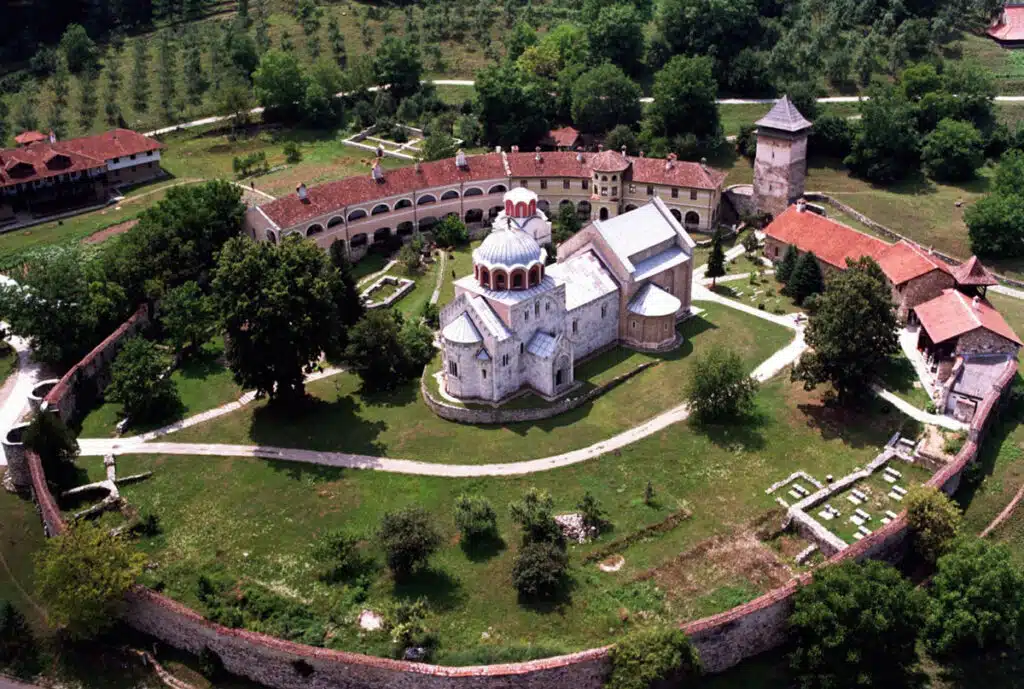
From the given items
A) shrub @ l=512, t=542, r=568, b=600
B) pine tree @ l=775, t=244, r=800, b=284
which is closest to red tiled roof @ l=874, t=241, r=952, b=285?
pine tree @ l=775, t=244, r=800, b=284

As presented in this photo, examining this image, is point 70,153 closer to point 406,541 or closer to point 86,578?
point 86,578

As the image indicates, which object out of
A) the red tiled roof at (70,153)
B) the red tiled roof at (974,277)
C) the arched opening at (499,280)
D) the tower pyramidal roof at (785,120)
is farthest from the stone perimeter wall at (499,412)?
the red tiled roof at (70,153)

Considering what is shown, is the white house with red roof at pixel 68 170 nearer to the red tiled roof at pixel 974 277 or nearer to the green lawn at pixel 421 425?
the green lawn at pixel 421 425

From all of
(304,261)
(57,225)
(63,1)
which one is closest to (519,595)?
(304,261)

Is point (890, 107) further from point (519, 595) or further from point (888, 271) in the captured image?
point (519, 595)

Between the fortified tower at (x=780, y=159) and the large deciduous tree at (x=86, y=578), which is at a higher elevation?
the fortified tower at (x=780, y=159)

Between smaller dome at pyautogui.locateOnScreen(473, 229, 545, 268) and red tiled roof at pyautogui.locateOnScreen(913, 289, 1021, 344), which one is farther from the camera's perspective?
red tiled roof at pyautogui.locateOnScreen(913, 289, 1021, 344)

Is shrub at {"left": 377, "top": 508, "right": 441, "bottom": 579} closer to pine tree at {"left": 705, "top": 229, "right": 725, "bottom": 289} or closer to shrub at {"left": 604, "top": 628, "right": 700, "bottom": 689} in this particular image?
shrub at {"left": 604, "top": 628, "right": 700, "bottom": 689}

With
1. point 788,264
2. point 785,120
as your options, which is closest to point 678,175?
point 785,120
